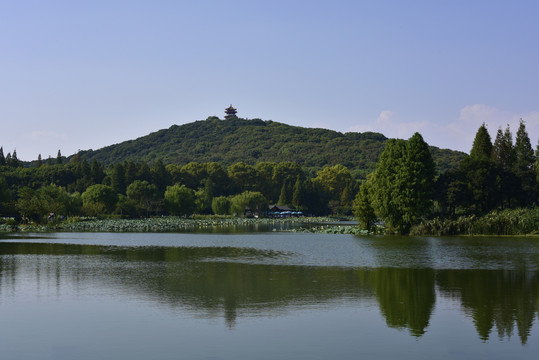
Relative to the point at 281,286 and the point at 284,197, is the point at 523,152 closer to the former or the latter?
the point at 281,286

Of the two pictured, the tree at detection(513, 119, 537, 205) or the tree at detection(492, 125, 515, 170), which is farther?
the tree at detection(492, 125, 515, 170)

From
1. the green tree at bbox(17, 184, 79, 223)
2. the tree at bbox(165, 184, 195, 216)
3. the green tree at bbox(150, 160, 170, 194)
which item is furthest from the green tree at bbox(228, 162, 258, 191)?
the green tree at bbox(17, 184, 79, 223)

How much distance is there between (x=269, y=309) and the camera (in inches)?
733

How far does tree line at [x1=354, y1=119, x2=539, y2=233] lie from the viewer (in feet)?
216

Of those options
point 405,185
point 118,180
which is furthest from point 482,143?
point 118,180

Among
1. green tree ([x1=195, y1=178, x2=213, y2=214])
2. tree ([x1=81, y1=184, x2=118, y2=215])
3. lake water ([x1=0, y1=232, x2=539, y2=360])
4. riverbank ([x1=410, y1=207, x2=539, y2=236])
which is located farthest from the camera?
green tree ([x1=195, y1=178, x2=213, y2=214])

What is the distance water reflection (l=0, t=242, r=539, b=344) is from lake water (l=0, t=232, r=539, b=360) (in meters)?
0.05

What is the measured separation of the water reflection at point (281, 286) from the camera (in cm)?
1809

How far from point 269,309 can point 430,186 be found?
170ft

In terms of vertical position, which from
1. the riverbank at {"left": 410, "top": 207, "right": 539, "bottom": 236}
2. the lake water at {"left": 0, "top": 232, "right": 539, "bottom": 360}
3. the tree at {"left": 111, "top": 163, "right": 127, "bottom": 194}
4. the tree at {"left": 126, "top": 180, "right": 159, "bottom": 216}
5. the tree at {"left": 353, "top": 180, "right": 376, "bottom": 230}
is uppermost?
the tree at {"left": 111, "top": 163, "right": 127, "bottom": 194}

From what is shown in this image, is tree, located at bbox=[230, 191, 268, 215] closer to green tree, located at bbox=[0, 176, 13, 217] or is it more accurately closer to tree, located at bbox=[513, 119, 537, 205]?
green tree, located at bbox=[0, 176, 13, 217]

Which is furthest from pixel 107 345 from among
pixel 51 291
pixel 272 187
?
pixel 272 187

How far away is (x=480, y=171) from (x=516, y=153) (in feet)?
45.0

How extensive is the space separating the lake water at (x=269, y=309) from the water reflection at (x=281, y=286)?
5cm
